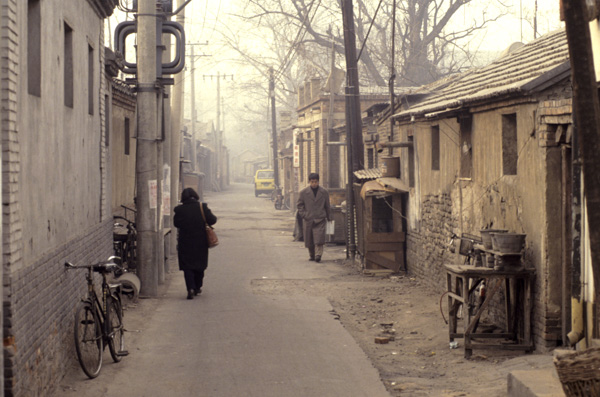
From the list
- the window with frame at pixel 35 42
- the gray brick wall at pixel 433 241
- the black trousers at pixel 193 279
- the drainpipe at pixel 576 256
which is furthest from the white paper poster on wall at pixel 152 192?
the drainpipe at pixel 576 256

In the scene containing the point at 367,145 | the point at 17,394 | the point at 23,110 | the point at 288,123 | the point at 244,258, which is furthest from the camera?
the point at 288,123

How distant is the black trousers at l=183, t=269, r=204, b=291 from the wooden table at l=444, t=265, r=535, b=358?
4820 millimetres

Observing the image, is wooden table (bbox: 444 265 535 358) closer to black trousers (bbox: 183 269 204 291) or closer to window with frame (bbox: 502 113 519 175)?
window with frame (bbox: 502 113 519 175)

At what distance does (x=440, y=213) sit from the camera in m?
13.6

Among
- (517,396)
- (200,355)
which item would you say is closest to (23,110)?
(200,355)

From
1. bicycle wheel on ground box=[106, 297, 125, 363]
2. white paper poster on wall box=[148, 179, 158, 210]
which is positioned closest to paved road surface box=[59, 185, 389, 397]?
bicycle wheel on ground box=[106, 297, 125, 363]

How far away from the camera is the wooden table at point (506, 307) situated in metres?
9.09

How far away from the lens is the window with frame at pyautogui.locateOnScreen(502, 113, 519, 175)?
1040cm

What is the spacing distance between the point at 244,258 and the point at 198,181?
32712 millimetres

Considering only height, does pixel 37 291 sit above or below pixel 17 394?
above

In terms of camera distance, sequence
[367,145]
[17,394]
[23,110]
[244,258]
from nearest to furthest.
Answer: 1. [17,394]
2. [23,110]
3. [244,258]
4. [367,145]

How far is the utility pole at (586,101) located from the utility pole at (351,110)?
12.2 m

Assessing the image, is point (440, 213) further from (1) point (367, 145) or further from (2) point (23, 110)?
(1) point (367, 145)

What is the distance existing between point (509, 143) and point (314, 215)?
8.32 m
